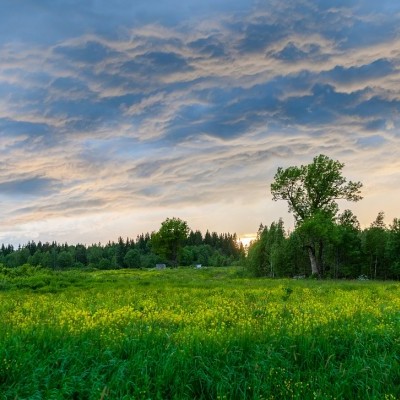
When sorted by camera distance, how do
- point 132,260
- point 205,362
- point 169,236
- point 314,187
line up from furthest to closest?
1. point 132,260
2. point 169,236
3. point 314,187
4. point 205,362

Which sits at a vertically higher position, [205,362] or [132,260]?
[205,362]

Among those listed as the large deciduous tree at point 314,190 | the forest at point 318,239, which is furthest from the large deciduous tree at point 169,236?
the large deciduous tree at point 314,190

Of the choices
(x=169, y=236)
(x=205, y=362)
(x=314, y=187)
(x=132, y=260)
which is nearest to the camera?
(x=205, y=362)

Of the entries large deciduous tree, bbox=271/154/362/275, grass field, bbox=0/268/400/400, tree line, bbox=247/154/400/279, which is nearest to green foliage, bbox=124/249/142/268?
tree line, bbox=247/154/400/279

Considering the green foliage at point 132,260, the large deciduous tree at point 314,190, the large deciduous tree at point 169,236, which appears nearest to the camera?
the large deciduous tree at point 314,190

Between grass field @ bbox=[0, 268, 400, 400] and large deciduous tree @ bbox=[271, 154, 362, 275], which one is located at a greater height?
large deciduous tree @ bbox=[271, 154, 362, 275]

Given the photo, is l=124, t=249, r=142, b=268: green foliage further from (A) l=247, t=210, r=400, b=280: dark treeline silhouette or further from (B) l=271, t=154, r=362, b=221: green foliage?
(B) l=271, t=154, r=362, b=221: green foliage

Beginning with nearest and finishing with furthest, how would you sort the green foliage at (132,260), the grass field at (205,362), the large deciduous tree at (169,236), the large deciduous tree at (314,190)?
1. the grass field at (205,362)
2. the large deciduous tree at (314,190)
3. the large deciduous tree at (169,236)
4. the green foliage at (132,260)

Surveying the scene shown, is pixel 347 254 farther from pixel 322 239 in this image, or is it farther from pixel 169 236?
pixel 169 236

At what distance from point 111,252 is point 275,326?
642 feet

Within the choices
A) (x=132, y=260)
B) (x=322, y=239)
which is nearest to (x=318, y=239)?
(x=322, y=239)


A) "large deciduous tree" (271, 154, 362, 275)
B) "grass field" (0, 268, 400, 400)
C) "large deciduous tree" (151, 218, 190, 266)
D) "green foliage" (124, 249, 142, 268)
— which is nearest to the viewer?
"grass field" (0, 268, 400, 400)

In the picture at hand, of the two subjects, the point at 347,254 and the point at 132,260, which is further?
the point at 132,260

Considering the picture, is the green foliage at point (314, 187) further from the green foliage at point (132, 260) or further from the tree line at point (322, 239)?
the green foliage at point (132, 260)
